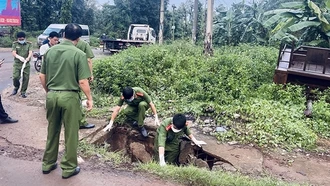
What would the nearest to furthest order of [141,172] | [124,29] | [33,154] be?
[141,172] < [33,154] < [124,29]

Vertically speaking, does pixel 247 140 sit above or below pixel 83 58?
below

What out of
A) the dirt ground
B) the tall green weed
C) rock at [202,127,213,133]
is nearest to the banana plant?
the tall green weed

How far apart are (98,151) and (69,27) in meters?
1.86

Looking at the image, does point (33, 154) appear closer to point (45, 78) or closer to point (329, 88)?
point (45, 78)

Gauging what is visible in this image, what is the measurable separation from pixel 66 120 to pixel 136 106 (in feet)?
7.71

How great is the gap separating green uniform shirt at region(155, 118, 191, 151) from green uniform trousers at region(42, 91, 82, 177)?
1.53 m

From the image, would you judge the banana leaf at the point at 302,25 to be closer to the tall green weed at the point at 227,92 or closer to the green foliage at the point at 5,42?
the tall green weed at the point at 227,92

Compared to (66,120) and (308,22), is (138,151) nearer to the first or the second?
(66,120)

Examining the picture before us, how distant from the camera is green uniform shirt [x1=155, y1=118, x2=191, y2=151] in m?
4.68

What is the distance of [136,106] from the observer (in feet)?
18.2

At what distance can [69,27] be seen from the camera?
11.0 feet

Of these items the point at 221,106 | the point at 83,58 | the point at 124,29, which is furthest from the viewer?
the point at 124,29

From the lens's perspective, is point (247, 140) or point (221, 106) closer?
point (247, 140)

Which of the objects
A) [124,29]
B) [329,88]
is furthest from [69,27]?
[124,29]
